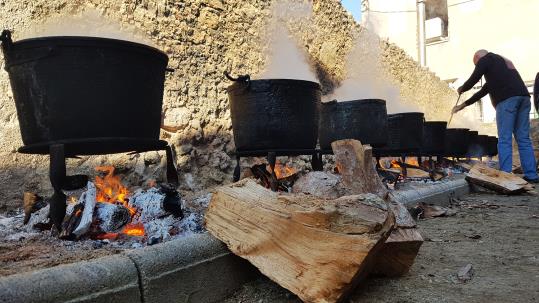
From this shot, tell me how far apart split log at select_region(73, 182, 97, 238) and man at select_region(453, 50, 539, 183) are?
546 cm

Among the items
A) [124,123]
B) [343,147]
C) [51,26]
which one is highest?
[51,26]

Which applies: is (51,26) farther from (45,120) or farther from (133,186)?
(45,120)

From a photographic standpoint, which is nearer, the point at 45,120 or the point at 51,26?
the point at 45,120

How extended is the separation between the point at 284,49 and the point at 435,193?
3.11 metres

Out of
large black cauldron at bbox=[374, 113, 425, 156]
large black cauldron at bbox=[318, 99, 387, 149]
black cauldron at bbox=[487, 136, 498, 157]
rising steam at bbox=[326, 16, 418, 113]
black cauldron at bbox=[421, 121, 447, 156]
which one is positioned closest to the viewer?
large black cauldron at bbox=[318, 99, 387, 149]

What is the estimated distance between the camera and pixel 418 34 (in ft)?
68.1

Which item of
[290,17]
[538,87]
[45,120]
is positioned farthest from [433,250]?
[538,87]

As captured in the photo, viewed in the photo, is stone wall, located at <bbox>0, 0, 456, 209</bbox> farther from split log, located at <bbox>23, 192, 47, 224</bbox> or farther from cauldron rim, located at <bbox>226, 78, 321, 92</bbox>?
cauldron rim, located at <bbox>226, 78, 321, 92</bbox>

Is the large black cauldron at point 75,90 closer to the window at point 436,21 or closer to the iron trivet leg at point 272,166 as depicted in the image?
the iron trivet leg at point 272,166

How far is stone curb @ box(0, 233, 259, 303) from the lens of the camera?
3.99 ft

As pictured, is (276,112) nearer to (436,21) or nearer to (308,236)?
(308,236)

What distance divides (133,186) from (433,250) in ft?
9.17

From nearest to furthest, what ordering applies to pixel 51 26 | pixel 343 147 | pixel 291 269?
1. pixel 291 269
2. pixel 343 147
3. pixel 51 26

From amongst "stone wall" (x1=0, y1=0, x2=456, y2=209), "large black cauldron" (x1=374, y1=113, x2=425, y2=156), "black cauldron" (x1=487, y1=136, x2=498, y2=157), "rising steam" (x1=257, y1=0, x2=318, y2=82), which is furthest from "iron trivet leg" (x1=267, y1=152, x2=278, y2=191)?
"black cauldron" (x1=487, y1=136, x2=498, y2=157)
